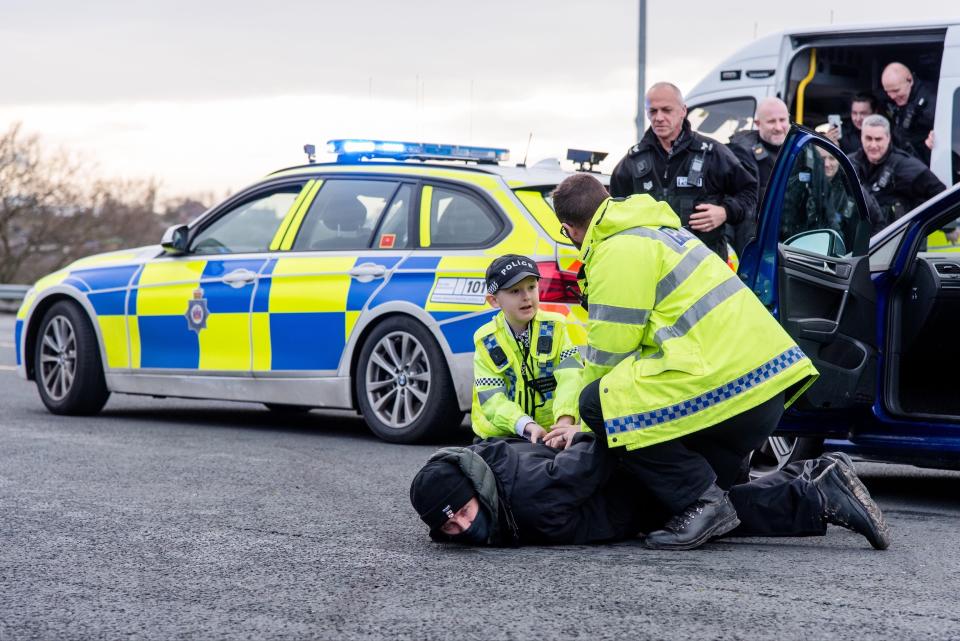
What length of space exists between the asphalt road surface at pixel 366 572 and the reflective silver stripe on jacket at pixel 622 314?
776 millimetres

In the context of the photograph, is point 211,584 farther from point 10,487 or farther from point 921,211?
point 921,211

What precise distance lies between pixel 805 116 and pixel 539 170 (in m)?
3.84

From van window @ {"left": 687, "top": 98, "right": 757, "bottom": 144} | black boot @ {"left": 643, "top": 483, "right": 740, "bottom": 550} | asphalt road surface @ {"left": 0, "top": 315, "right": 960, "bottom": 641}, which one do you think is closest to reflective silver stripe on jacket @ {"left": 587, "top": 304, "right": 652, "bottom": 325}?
black boot @ {"left": 643, "top": 483, "right": 740, "bottom": 550}

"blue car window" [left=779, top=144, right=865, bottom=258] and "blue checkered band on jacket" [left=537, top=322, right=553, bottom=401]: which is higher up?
"blue car window" [left=779, top=144, right=865, bottom=258]

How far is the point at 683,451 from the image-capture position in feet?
16.2

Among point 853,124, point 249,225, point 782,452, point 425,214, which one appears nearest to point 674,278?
point 782,452

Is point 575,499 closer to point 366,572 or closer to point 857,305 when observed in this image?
point 366,572

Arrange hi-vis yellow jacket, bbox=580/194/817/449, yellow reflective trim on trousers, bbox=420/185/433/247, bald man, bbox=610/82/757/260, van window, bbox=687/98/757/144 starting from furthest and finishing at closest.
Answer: van window, bbox=687/98/757/144
yellow reflective trim on trousers, bbox=420/185/433/247
bald man, bbox=610/82/757/260
hi-vis yellow jacket, bbox=580/194/817/449

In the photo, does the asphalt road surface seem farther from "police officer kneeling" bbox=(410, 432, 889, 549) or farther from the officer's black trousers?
the officer's black trousers

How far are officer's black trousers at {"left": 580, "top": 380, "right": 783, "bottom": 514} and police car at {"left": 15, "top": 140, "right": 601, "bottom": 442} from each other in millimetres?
2365

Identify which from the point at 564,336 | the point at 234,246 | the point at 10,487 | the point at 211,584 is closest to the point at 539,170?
the point at 234,246

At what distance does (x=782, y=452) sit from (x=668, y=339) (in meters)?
2.19

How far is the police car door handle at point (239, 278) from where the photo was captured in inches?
351

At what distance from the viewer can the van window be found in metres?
11.3
